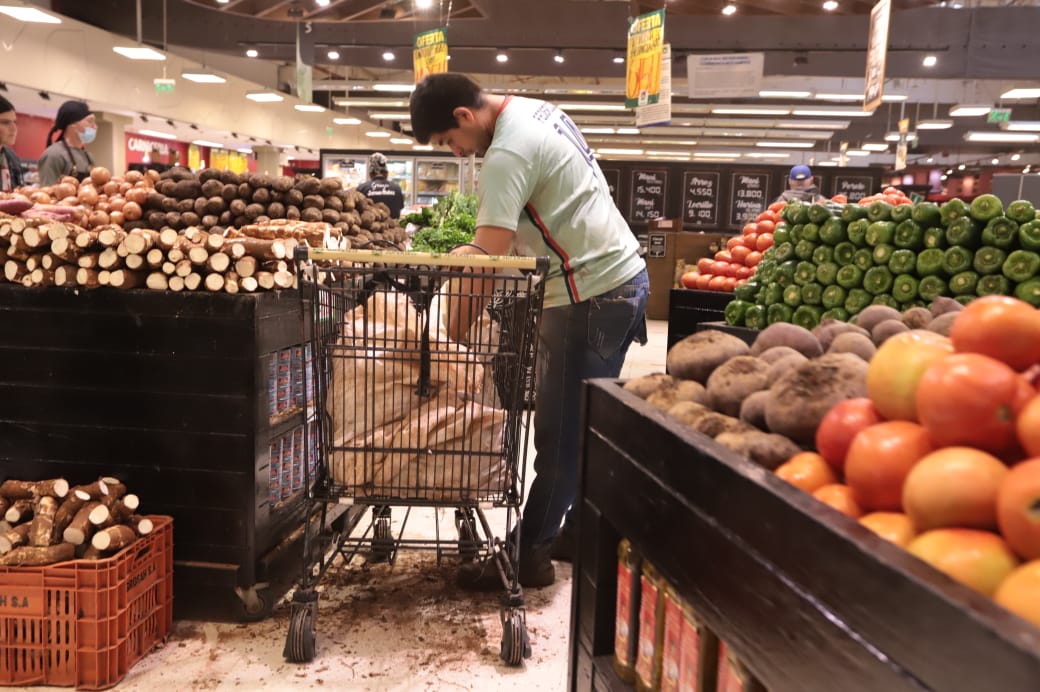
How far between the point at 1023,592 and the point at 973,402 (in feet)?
0.75

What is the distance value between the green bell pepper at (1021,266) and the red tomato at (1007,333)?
6.34 feet

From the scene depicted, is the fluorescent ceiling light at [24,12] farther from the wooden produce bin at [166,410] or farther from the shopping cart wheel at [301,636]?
the shopping cart wheel at [301,636]

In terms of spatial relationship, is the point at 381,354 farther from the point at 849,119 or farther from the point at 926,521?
the point at 849,119

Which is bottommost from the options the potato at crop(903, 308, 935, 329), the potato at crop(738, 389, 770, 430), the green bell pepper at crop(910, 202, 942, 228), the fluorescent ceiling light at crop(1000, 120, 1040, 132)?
the potato at crop(738, 389, 770, 430)

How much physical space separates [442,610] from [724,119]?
17.3 meters

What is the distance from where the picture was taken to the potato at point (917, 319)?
5.84 ft

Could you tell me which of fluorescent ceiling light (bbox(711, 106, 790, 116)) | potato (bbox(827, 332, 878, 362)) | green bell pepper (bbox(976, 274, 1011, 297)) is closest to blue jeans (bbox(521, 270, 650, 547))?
green bell pepper (bbox(976, 274, 1011, 297))

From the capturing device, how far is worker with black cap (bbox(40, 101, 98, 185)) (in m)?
5.74

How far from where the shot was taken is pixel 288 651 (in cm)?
254

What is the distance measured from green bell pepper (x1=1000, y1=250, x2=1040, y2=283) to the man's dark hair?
180 cm

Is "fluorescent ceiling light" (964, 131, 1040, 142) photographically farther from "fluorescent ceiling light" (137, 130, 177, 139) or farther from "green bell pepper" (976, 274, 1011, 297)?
"green bell pepper" (976, 274, 1011, 297)

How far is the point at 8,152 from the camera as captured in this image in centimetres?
545

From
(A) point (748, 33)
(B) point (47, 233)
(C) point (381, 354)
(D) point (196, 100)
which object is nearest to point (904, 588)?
(C) point (381, 354)

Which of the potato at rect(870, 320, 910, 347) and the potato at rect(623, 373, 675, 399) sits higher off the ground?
the potato at rect(870, 320, 910, 347)
